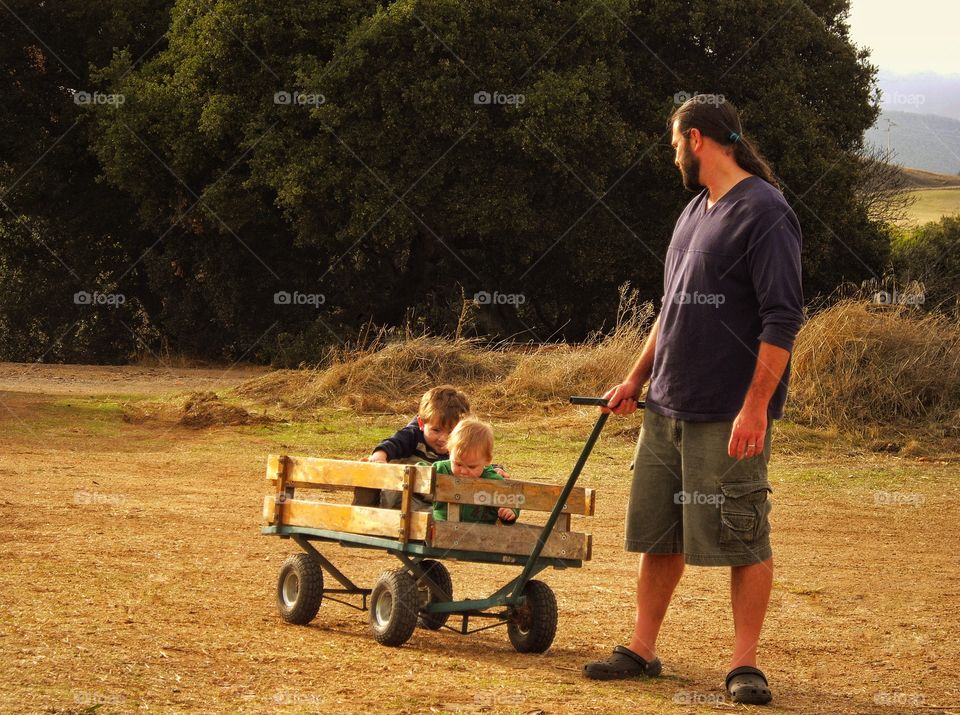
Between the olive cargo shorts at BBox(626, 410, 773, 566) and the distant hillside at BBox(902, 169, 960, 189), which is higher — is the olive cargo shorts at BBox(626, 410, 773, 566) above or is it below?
below

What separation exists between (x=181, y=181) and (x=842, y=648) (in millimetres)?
22539

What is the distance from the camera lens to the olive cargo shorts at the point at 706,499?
4957mm

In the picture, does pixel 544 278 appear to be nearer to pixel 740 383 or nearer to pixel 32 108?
pixel 32 108
